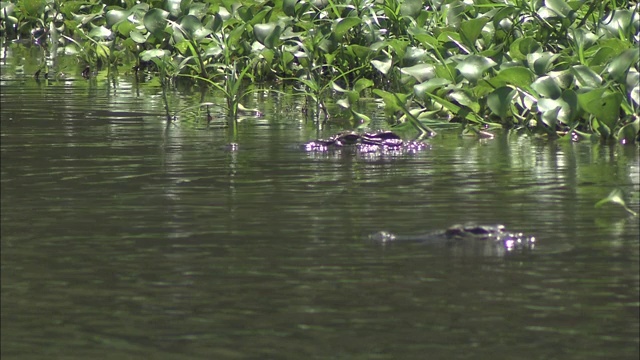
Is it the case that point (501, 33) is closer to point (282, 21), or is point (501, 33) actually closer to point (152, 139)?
point (282, 21)

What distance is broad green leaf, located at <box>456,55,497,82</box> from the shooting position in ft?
23.9

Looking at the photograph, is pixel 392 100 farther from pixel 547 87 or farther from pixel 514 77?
pixel 547 87

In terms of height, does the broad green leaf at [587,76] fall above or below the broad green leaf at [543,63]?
below

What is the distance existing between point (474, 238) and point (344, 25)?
4.32 metres

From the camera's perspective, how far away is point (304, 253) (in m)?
4.48

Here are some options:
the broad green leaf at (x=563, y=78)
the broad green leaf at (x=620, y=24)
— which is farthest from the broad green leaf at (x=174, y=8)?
the broad green leaf at (x=563, y=78)

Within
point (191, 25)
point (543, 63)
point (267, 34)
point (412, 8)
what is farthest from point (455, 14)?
point (191, 25)

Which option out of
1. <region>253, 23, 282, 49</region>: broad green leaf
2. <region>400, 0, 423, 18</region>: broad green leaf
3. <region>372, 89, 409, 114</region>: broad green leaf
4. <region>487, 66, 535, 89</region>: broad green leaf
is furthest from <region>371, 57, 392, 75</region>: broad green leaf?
<region>487, 66, 535, 89</region>: broad green leaf

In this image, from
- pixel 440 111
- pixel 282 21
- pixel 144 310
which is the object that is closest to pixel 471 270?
pixel 144 310

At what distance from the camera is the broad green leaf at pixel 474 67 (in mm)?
7277

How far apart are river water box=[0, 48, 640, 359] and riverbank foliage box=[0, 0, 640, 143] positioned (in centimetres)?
27

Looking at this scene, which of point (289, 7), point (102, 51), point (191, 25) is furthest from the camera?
point (102, 51)

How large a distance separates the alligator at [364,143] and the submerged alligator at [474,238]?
6.59 feet

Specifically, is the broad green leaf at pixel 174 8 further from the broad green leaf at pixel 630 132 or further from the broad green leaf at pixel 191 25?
the broad green leaf at pixel 630 132
